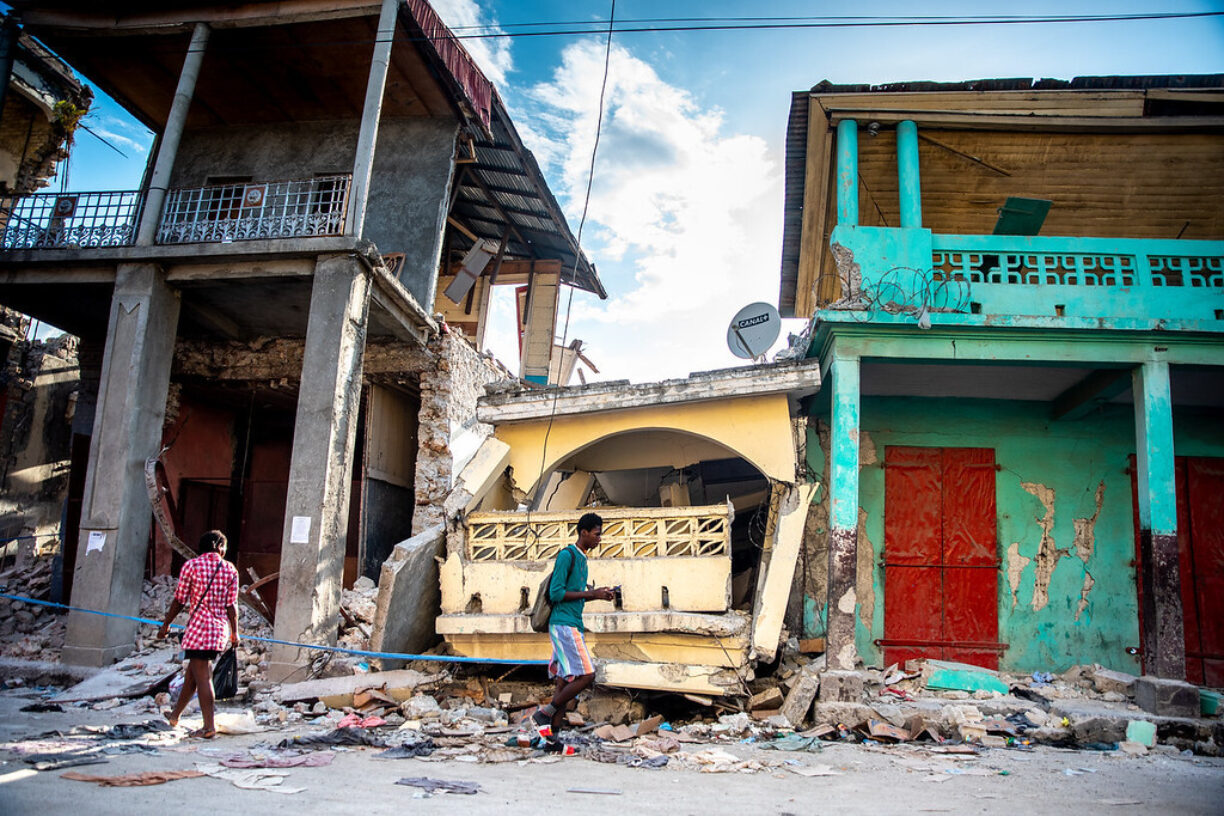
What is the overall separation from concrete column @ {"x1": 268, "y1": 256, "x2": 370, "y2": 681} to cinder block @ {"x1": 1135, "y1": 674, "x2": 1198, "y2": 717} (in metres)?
8.19

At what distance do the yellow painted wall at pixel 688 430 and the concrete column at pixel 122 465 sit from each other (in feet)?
14.8

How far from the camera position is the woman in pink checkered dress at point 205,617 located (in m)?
5.90

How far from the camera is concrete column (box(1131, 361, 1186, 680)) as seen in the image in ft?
24.5

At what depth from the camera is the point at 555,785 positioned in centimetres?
457

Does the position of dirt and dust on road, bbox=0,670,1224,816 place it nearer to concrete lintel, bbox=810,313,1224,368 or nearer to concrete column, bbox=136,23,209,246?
concrete lintel, bbox=810,313,1224,368

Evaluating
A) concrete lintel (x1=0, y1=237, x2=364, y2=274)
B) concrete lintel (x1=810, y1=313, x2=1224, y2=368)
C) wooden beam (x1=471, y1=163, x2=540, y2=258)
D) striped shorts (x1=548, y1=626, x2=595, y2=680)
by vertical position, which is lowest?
striped shorts (x1=548, y1=626, x2=595, y2=680)

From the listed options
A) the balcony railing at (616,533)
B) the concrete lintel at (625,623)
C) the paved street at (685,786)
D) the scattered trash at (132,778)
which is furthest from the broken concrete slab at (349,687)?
the scattered trash at (132,778)

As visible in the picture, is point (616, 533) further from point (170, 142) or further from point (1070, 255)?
point (170, 142)

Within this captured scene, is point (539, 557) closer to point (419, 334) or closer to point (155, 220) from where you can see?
point (419, 334)

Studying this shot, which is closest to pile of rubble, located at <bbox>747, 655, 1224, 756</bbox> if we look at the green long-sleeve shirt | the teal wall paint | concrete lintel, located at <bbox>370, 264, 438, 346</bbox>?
the teal wall paint

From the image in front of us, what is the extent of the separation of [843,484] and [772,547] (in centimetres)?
99

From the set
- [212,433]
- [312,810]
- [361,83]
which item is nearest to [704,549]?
[312,810]

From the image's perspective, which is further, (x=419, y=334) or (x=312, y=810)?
(x=419, y=334)

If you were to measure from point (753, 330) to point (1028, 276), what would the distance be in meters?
3.04
